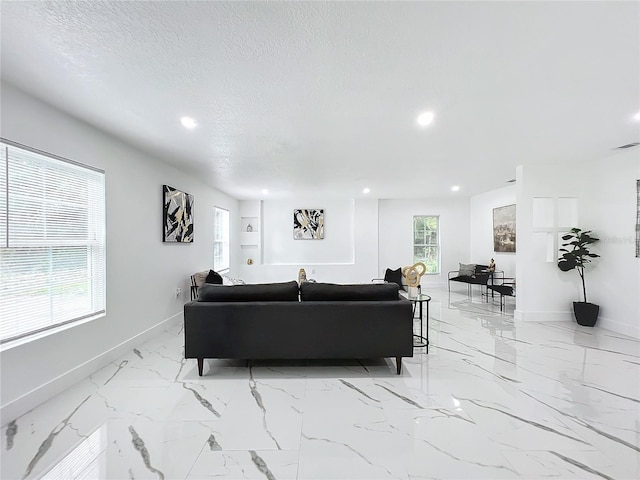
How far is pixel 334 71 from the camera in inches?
83.4

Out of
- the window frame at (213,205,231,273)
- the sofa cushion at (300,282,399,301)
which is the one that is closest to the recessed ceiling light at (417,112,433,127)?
the sofa cushion at (300,282,399,301)

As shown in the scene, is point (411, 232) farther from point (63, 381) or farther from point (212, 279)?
point (63, 381)

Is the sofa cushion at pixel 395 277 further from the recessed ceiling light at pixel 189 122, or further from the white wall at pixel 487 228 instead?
the recessed ceiling light at pixel 189 122

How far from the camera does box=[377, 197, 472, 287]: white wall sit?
8633mm

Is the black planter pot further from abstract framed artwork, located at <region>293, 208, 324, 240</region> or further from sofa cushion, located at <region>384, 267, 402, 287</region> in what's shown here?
abstract framed artwork, located at <region>293, 208, 324, 240</region>

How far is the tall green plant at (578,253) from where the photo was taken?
15.2 feet

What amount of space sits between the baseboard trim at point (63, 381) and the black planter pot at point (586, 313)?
6147 millimetres

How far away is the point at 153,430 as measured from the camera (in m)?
2.12

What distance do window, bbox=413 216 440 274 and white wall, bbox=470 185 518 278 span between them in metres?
0.92

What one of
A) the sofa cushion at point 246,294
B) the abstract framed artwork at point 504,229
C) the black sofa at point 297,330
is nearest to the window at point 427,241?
the abstract framed artwork at point 504,229

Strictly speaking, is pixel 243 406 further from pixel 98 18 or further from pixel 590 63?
pixel 590 63

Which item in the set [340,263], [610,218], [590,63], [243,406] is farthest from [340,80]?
[340,263]

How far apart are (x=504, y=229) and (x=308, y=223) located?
190 inches

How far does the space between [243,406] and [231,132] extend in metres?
2.60
